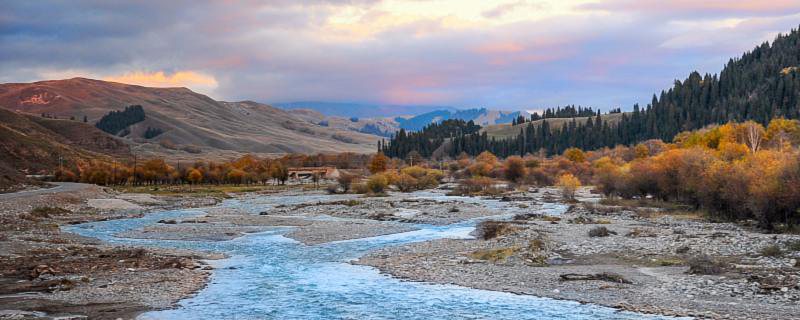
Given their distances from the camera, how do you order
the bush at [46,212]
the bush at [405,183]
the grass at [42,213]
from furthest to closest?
1. the bush at [405,183]
2. the bush at [46,212]
3. the grass at [42,213]

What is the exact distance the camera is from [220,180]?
160250 mm

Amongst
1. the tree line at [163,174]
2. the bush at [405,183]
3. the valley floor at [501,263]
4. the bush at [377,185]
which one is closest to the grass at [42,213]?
the valley floor at [501,263]

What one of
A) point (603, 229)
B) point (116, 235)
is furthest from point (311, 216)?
point (603, 229)

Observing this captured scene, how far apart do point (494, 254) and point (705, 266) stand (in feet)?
36.0

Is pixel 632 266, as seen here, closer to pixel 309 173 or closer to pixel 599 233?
pixel 599 233

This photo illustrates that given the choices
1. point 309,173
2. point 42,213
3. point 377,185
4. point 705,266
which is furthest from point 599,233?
point 309,173

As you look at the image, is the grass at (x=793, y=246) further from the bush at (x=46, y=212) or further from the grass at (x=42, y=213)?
the bush at (x=46, y=212)

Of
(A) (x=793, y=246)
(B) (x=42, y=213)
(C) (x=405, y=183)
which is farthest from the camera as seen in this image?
(C) (x=405, y=183)

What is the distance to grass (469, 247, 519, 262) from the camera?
116 ft

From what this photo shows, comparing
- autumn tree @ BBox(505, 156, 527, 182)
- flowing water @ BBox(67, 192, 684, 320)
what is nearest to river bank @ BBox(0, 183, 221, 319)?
flowing water @ BBox(67, 192, 684, 320)

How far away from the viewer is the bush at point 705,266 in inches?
1138

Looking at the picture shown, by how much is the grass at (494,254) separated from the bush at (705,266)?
9.31 m

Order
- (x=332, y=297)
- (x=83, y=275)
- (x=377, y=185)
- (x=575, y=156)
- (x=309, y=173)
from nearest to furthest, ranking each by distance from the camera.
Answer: (x=332, y=297), (x=83, y=275), (x=377, y=185), (x=575, y=156), (x=309, y=173)

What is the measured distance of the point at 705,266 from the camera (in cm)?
2945
